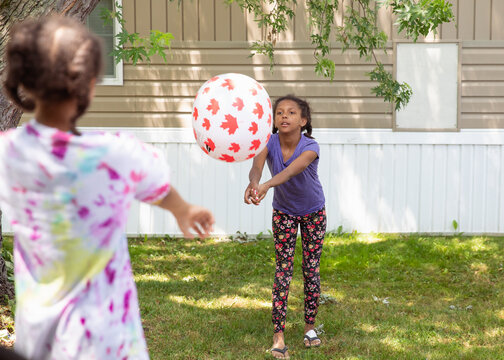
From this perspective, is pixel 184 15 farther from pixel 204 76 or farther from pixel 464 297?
pixel 464 297

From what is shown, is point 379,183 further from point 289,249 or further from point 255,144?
point 255,144

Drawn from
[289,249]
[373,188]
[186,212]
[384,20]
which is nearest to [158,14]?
[384,20]

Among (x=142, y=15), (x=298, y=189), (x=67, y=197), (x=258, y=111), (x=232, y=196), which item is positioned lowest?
(x=232, y=196)

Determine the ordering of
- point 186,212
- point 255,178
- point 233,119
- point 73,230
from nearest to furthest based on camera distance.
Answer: point 73,230 → point 186,212 → point 233,119 → point 255,178

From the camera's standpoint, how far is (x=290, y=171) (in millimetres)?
4184

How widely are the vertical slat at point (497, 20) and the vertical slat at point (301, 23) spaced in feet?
8.04

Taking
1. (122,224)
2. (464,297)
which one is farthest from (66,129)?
(464,297)

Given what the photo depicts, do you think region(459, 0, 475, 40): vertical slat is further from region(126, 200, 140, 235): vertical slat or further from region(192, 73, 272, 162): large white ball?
region(192, 73, 272, 162): large white ball

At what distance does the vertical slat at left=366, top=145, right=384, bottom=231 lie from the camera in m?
8.39

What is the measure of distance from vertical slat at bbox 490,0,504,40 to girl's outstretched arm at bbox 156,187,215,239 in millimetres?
7416

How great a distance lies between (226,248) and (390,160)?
2533 millimetres

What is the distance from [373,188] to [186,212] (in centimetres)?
676

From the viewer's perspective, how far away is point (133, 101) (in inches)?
330

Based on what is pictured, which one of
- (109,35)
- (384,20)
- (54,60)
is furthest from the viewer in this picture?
(109,35)
